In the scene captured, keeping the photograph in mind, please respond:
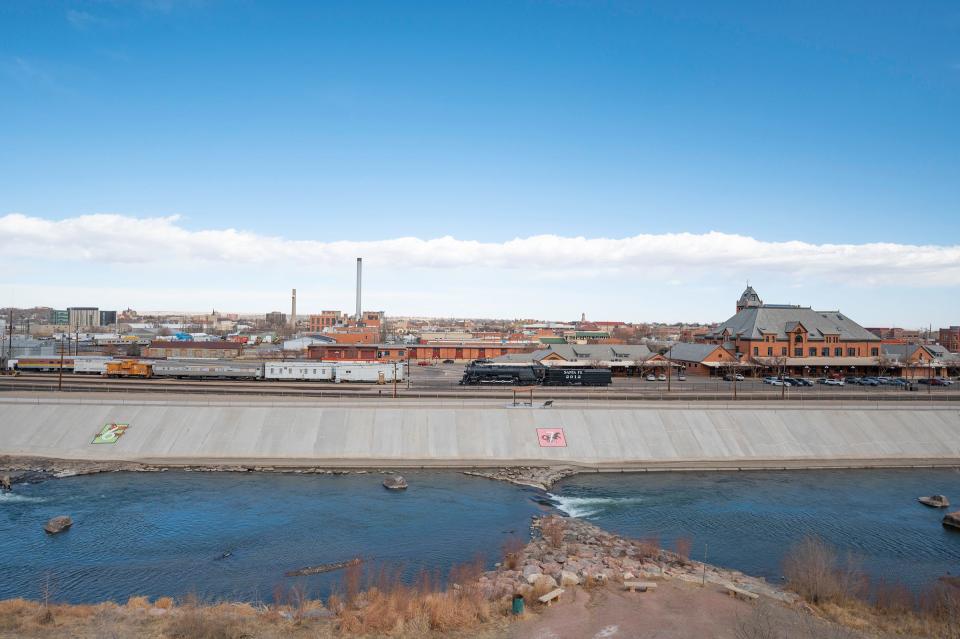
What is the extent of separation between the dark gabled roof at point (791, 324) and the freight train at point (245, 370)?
49.8 meters

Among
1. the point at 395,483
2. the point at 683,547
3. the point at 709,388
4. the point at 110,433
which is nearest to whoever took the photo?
the point at 683,547

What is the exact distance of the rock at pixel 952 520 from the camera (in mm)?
34250

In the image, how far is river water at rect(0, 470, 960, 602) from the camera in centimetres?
2762

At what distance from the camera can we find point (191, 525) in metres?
32.6

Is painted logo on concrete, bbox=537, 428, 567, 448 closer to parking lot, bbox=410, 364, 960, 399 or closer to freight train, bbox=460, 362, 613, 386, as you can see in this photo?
parking lot, bbox=410, 364, 960, 399

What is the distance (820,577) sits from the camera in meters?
24.8

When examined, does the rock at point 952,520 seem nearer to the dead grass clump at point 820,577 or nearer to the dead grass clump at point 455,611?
the dead grass clump at point 820,577

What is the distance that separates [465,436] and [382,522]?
14.0 m

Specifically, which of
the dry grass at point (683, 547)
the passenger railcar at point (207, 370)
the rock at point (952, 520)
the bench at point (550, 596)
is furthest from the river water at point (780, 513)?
the passenger railcar at point (207, 370)

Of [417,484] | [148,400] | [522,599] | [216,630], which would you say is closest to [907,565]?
[522,599]

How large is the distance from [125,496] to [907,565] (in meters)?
40.7

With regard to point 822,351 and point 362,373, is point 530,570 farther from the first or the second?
point 822,351

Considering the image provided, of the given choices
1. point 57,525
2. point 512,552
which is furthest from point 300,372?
point 512,552

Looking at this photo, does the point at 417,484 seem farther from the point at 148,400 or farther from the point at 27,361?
the point at 27,361
